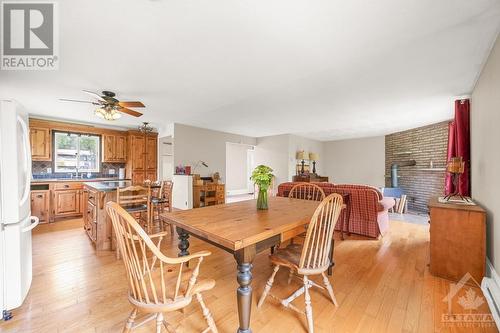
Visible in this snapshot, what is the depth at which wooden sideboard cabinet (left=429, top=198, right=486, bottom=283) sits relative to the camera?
1998mm

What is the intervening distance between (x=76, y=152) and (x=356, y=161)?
347 inches

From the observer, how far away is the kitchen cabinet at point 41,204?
420cm

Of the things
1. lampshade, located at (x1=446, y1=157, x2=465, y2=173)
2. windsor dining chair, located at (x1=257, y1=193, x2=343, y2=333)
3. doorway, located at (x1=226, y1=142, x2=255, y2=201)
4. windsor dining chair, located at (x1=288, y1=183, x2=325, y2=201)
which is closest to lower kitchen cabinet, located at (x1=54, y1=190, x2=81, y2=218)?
doorway, located at (x1=226, y1=142, x2=255, y2=201)

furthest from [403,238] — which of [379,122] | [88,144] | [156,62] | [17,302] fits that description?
[88,144]

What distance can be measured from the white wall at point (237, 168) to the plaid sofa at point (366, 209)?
4.73m

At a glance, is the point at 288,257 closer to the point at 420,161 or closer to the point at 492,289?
the point at 492,289

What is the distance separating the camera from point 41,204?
4270 millimetres

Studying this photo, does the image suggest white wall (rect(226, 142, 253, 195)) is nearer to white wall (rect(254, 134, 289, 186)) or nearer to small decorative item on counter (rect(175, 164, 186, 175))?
white wall (rect(254, 134, 289, 186))

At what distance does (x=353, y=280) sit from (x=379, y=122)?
4.35m

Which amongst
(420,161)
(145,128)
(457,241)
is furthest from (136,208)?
(420,161)

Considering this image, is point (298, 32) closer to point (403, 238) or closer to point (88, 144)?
point (403, 238)

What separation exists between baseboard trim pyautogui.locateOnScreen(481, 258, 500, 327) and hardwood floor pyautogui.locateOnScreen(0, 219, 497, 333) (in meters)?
0.07

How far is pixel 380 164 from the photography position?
7.17 m

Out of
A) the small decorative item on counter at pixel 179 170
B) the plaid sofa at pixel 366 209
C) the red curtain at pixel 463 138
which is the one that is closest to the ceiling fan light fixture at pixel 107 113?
the small decorative item on counter at pixel 179 170
